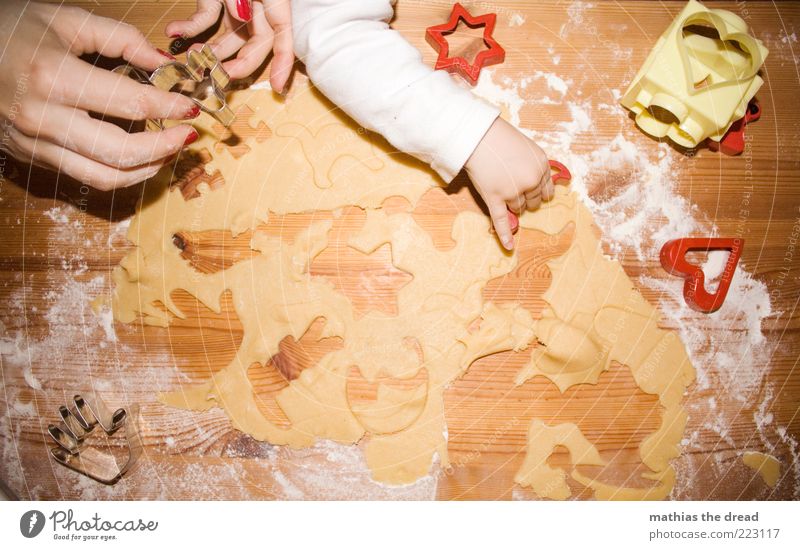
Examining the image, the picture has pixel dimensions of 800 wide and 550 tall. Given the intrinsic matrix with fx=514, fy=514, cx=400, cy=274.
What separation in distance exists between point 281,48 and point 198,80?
12 cm

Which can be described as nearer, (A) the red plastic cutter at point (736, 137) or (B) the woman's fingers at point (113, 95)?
(B) the woman's fingers at point (113, 95)

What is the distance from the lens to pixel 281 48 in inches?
26.4

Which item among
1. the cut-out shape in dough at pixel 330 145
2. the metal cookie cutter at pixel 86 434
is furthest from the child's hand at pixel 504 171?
the metal cookie cutter at pixel 86 434

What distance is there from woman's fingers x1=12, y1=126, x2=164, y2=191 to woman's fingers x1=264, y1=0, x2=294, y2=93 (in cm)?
21

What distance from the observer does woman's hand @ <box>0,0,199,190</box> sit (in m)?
0.59

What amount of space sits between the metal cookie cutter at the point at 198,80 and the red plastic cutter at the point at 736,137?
655mm

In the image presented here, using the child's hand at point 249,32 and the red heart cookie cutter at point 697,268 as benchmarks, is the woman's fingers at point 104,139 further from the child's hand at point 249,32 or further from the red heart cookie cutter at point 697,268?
the red heart cookie cutter at point 697,268

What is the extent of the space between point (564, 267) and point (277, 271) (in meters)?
0.37

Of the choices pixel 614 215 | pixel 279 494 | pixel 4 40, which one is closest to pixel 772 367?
pixel 614 215

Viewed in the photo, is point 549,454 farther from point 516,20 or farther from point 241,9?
point 241,9

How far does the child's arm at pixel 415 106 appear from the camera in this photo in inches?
24.3

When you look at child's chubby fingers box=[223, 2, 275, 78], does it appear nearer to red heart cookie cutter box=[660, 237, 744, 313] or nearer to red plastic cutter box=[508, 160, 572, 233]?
red plastic cutter box=[508, 160, 572, 233]

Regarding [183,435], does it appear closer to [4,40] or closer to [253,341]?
[253,341]

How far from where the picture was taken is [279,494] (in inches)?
25.3
